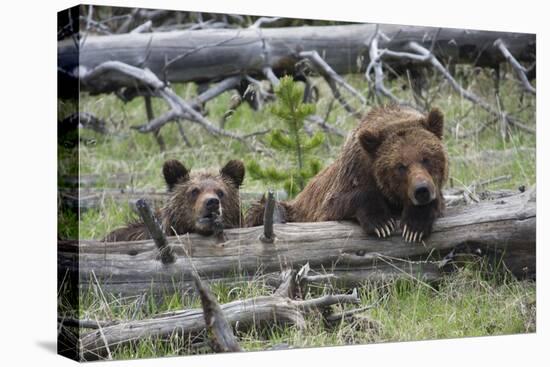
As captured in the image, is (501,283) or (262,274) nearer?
(262,274)

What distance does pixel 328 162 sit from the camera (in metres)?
8.08

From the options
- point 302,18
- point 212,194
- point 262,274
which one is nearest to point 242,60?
point 302,18

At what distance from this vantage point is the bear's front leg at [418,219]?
7757 mm

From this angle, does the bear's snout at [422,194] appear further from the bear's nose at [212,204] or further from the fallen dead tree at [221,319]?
the bear's nose at [212,204]

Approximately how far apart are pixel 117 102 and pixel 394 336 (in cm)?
296

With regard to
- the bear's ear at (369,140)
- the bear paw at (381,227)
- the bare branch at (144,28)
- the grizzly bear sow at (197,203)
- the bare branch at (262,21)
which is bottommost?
the bear paw at (381,227)

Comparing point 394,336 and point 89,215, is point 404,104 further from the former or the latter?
point 89,215

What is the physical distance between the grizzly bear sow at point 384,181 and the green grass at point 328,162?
12.7 inches

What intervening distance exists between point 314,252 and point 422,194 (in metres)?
0.98

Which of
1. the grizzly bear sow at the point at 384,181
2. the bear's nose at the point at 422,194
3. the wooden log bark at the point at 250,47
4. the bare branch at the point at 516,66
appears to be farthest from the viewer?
the bare branch at the point at 516,66

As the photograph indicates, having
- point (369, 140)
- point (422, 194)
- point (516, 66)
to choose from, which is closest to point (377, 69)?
point (369, 140)

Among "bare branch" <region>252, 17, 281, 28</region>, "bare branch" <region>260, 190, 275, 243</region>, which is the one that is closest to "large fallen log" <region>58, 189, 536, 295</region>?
"bare branch" <region>260, 190, 275, 243</region>

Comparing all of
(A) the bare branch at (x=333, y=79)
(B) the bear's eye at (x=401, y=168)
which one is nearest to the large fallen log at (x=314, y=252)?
(B) the bear's eye at (x=401, y=168)

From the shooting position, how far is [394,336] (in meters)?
7.96
